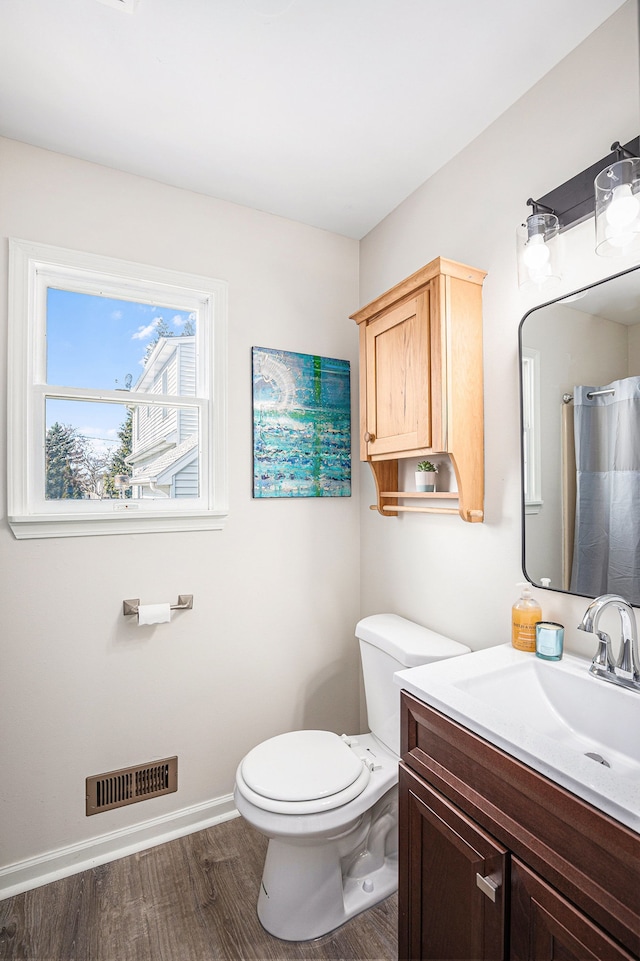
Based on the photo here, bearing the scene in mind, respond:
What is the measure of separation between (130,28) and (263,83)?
1.21 feet

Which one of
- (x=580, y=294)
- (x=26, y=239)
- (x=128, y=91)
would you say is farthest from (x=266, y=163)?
(x=580, y=294)

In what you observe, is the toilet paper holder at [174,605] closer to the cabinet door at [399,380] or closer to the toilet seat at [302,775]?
the toilet seat at [302,775]

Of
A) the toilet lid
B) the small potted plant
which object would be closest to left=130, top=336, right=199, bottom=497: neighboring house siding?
the small potted plant

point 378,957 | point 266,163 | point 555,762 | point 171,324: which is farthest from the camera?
point 171,324

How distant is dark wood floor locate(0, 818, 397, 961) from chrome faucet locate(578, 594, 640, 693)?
107 cm

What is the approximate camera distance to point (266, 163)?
5.96 ft

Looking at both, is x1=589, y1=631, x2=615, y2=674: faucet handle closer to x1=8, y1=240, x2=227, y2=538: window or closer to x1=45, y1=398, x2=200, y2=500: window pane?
x1=8, y1=240, x2=227, y2=538: window

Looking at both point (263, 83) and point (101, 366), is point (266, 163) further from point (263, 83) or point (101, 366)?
point (101, 366)

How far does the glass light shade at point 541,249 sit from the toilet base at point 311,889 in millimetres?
1663

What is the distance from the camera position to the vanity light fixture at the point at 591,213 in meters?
1.11

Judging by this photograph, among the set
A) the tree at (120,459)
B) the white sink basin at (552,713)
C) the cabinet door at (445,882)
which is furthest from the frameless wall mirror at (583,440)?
the tree at (120,459)

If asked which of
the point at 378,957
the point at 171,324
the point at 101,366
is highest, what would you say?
the point at 171,324

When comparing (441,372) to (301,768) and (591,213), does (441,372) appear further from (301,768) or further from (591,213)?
(301,768)

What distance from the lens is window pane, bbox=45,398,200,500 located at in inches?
70.5
